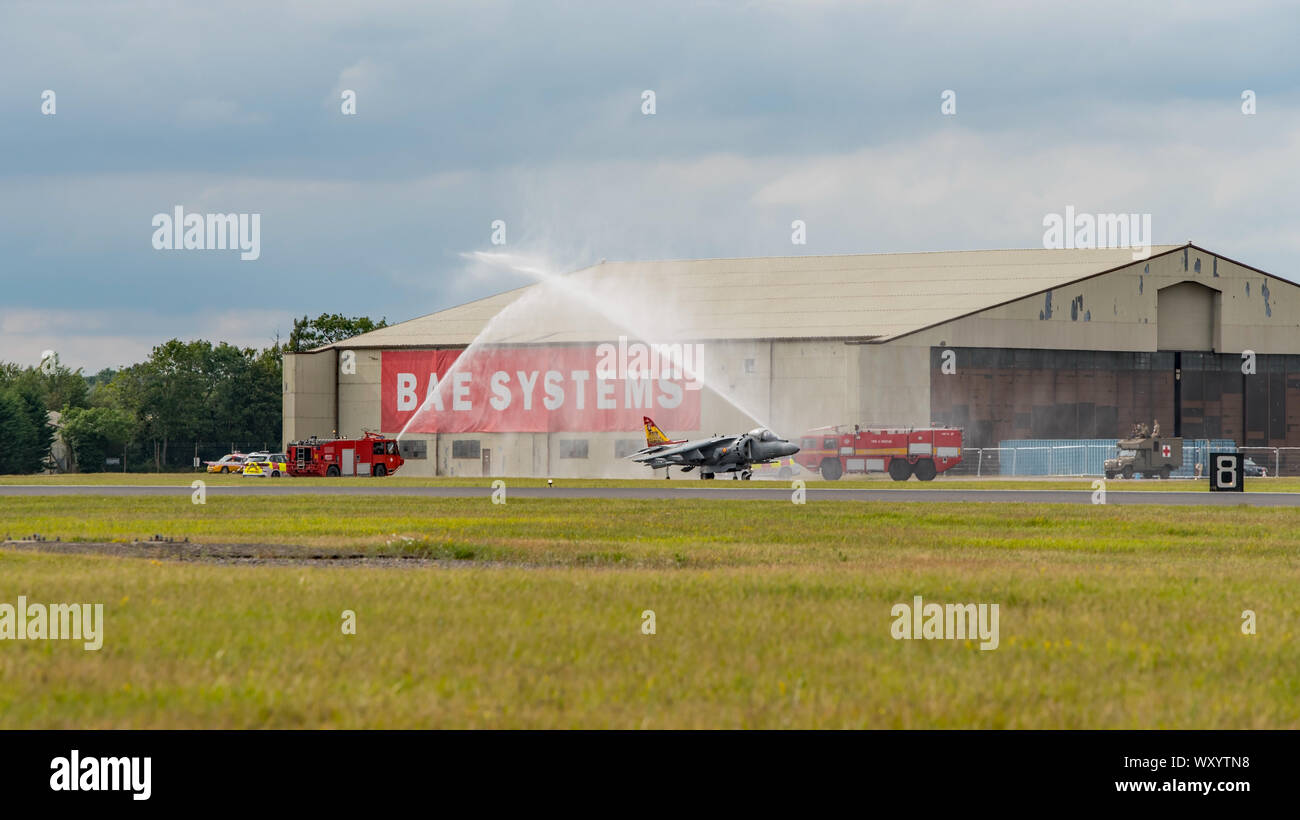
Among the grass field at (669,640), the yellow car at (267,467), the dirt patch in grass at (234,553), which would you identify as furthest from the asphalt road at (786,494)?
the yellow car at (267,467)

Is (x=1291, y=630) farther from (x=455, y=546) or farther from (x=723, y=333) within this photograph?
(x=723, y=333)

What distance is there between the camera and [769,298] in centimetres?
10362

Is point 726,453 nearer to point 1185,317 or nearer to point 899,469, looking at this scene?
point 899,469

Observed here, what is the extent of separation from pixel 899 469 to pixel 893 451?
1.02 metres

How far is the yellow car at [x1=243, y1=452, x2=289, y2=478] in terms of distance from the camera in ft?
324

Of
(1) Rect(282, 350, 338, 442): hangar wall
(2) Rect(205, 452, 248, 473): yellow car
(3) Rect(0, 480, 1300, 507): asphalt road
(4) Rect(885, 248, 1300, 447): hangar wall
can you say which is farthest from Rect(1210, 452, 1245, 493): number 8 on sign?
(2) Rect(205, 452, 248, 473): yellow car

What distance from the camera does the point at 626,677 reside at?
11742mm

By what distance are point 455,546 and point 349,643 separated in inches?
491

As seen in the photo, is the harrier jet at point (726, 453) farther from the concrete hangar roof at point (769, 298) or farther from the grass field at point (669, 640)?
the grass field at point (669, 640)

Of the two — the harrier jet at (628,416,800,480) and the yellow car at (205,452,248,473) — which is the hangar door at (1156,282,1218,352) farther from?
the yellow car at (205,452,248,473)

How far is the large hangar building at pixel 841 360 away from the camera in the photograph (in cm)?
9006

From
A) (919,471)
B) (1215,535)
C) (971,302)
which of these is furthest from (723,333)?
(1215,535)
